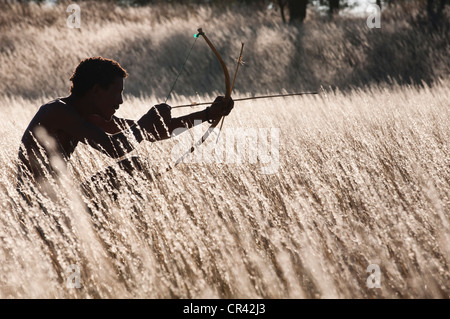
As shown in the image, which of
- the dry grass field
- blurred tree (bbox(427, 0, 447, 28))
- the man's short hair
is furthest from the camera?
blurred tree (bbox(427, 0, 447, 28))

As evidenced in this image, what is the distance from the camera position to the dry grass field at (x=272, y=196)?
1.97 meters

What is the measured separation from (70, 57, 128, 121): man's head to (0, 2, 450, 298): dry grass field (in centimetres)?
39

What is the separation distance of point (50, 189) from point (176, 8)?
15270 millimetres

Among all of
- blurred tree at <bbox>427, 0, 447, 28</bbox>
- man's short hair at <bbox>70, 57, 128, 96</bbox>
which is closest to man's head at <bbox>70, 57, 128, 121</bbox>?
man's short hair at <bbox>70, 57, 128, 96</bbox>

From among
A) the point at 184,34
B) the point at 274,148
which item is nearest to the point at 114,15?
the point at 184,34

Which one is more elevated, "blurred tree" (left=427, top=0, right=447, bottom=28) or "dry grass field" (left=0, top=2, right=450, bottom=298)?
"dry grass field" (left=0, top=2, right=450, bottom=298)

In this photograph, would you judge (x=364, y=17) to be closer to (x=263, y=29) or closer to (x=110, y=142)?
(x=263, y=29)

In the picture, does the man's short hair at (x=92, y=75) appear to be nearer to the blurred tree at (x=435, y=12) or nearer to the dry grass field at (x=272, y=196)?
the dry grass field at (x=272, y=196)

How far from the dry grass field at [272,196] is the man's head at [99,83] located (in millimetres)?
391

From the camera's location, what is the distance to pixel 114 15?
15.8 metres

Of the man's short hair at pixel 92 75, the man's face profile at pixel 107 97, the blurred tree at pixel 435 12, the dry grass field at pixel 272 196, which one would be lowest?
the blurred tree at pixel 435 12

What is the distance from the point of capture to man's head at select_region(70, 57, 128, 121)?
273cm

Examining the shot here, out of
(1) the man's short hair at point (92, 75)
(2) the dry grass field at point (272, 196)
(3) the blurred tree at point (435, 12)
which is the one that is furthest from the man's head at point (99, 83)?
(3) the blurred tree at point (435, 12)

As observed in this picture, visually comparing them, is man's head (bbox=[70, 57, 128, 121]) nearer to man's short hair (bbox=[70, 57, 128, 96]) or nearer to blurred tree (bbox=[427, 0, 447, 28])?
man's short hair (bbox=[70, 57, 128, 96])
